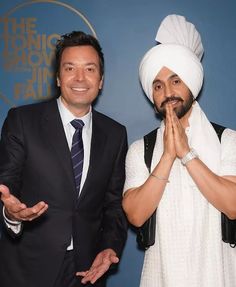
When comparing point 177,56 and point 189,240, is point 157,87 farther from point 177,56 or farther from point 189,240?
point 189,240

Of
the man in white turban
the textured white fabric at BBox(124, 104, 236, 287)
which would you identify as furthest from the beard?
the textured white fabric at BBox(124, 104, 236, 287)

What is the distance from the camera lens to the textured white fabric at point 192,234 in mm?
1651

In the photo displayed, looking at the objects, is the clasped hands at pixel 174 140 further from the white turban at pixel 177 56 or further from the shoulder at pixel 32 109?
the shoulder at pixel 32 109

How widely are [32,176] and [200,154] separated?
2.62ft

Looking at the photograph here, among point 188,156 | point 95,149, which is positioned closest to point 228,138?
point 188,156

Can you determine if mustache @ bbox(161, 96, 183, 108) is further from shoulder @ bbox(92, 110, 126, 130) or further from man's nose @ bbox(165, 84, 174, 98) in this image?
shoulder @ bbox(92, 110, 126, 130)

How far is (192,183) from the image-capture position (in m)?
1.71

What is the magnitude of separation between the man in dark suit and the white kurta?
0.25 metres

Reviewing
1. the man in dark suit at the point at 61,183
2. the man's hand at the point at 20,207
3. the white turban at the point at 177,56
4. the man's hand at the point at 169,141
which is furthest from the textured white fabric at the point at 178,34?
the man's hand at the point at 20,207

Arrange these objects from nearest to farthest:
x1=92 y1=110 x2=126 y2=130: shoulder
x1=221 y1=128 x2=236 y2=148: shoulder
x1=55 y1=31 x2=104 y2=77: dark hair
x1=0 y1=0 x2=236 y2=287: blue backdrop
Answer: x1=221 y1=128 x2=236 y2=148: shoulder < x1=55 y1=31 x2=104 y2=77: dark hair < x1=92 y1=110 x2=126 y2=130: shoulder < x1=0 y1=0 x2=236 y2=287: blue backdrop

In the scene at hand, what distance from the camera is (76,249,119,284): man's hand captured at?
1.76 meters

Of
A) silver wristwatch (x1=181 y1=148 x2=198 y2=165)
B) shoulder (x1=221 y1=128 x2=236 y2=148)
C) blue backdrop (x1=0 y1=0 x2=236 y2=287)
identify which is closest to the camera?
silver wristwatch (x1=181 y1=148 x2=198 y2=165)

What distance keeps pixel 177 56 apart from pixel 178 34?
18cm

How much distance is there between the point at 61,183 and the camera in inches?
70.5
